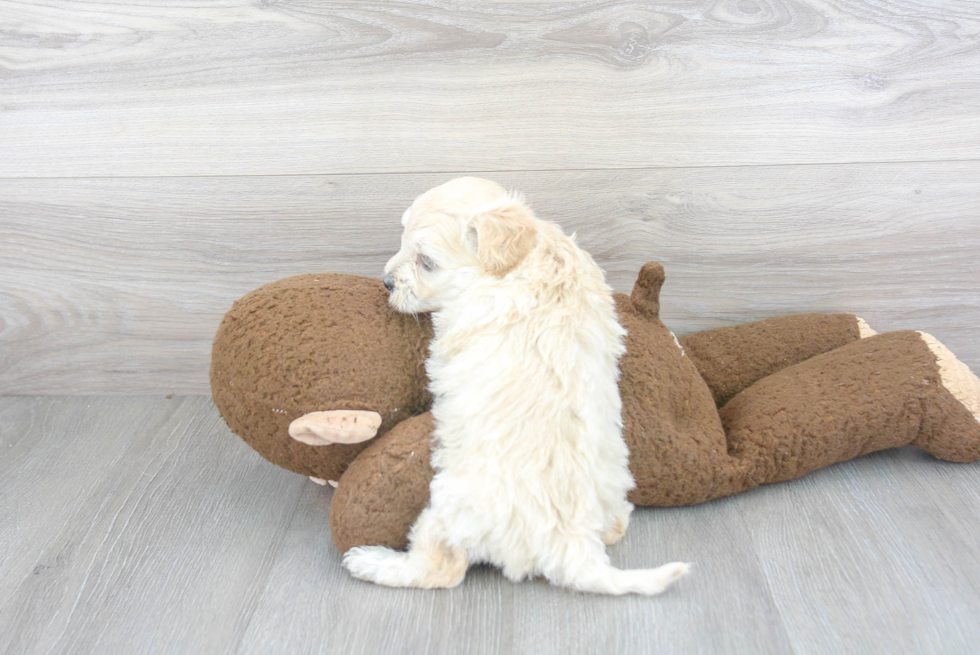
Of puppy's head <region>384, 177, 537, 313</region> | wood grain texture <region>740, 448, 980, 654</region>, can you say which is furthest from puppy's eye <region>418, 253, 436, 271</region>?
wood grain texture <region>740, 448, 980, 654</region>

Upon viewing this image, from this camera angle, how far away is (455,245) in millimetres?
875

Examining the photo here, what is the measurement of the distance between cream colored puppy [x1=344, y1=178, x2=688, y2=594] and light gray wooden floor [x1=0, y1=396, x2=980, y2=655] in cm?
4

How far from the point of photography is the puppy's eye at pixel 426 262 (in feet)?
2.90

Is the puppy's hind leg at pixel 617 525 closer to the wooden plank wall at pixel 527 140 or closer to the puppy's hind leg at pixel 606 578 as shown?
the puppy's hind leg at pixel 606 578

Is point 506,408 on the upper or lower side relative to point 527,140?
lower

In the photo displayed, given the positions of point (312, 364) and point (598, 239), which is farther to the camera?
point (598, 239)

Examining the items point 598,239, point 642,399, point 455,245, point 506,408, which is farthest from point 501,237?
point 598,239

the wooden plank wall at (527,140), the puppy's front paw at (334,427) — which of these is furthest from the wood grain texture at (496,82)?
the puppy's front paw at (334,427)

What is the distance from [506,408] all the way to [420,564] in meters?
0.21

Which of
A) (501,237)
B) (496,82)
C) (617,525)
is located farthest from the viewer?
(496,82)

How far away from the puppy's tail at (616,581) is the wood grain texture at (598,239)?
1.76 ft

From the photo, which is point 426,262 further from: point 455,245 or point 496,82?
point 496,82

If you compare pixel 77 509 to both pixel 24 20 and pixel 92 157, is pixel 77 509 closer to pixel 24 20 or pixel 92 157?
pixel 92 157

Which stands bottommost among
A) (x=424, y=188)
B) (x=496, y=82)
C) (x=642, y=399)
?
(x=642, y=399)
